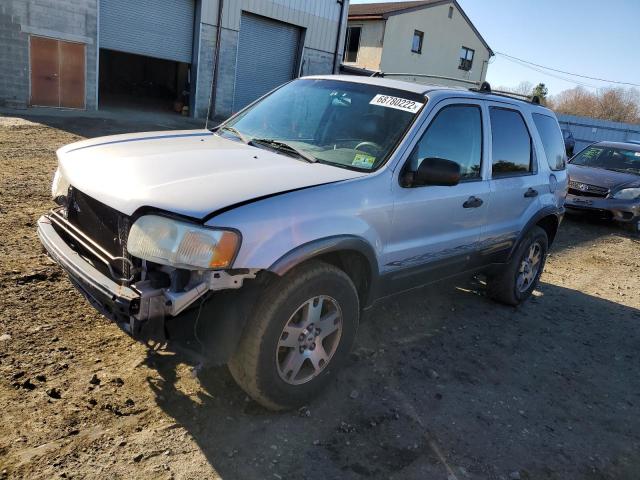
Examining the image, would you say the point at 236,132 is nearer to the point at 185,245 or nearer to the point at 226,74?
the point at 185,245

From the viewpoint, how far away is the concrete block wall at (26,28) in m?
14.5

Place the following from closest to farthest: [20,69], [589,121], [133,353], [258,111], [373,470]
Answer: [373,470], [133,353], [258,111], [20,69], [589,121]

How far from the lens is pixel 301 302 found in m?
2.88

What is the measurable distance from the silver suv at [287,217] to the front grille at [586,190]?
655 cm

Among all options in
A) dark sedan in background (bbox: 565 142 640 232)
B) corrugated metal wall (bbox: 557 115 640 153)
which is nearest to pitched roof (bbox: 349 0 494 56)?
corrugated metal wall (bbox: 557 115 640 153)

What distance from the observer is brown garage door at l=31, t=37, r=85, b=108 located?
601 inches

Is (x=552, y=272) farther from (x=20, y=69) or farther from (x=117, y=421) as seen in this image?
(x=20, y=69)

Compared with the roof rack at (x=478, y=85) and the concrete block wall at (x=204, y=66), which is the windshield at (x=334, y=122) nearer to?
the roof rack at (x=478, y=85)

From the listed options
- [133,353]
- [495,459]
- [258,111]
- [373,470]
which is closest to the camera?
[373,470]

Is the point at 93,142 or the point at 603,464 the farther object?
the point at 93,142

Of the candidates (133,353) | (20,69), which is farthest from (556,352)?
(20,69)

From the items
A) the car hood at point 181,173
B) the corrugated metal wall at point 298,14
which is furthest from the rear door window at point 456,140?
the corrugated metal wall at point 298,14

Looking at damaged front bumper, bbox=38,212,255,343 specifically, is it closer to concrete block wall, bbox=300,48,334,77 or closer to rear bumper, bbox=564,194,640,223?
rear bumper, bbox=564,194,640,223

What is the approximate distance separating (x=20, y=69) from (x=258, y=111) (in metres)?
13.9
